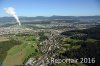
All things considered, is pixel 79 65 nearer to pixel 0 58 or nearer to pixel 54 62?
pixel 54 62

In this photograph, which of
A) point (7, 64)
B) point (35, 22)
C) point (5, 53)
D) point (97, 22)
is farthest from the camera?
point (35, 22)

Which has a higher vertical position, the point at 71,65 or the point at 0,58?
the point at 71,65

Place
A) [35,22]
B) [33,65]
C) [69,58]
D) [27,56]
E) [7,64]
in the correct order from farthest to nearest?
[35,22] → [27,56] → [7,64] → [33,65] → [69,58]

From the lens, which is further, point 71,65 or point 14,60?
point 14,60

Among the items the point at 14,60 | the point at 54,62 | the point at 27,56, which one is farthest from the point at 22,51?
the point at 54,62

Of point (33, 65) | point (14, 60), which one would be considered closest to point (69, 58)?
point (33, 65)

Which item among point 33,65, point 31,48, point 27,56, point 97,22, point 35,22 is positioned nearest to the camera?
point 33,65

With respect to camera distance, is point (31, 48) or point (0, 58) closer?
point (0, 58)

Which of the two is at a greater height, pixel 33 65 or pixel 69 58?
pixel 69 58

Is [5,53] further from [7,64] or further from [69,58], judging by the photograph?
[69,58]
